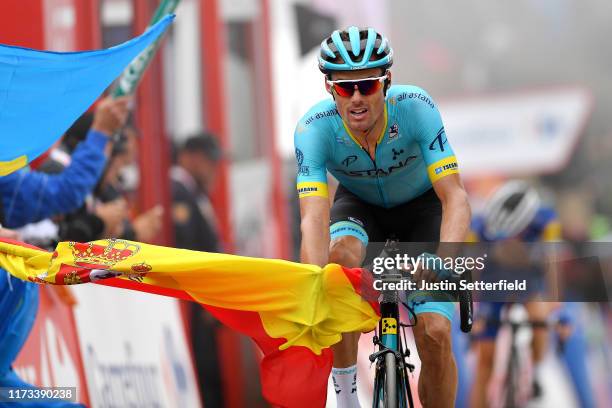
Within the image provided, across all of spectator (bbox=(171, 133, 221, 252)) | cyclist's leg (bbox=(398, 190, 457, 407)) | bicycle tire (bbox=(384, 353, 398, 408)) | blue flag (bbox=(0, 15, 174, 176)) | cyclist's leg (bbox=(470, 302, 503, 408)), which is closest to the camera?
bicycle tire (bbox=(384, 353, 398, 408))

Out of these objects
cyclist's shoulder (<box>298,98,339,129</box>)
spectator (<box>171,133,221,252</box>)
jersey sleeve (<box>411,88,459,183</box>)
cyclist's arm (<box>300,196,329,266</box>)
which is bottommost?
cyclist's arm (<box>300,196,329,266</box>)

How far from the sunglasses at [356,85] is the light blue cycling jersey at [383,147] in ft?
1.09

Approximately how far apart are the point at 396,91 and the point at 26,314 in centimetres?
247

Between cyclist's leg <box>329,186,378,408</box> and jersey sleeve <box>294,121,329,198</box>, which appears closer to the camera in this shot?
jersey sleeve <box>294,121,329,198</box>

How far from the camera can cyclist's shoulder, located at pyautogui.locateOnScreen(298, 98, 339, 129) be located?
6.81 metres

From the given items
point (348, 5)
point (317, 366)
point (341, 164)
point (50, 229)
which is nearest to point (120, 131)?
point (50, 229)

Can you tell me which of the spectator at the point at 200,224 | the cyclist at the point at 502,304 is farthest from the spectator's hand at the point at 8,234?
the cyclist at the point at 502,304

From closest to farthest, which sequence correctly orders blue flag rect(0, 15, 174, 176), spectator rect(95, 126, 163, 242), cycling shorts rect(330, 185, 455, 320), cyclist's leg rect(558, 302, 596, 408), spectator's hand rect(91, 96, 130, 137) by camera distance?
cycling shorts rect(330, 185, 455, 320)
blue flag rect(0, 15, 174, 176)
spectator's hand rect(91, 96, 130, 137)
spectator rect(95, 126, 163, 242)
cyclist's leg rect(558, 302, 596, 408)

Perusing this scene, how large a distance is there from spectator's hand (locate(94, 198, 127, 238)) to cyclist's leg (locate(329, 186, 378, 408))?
86.7 inches

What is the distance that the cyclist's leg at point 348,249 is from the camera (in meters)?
6.79

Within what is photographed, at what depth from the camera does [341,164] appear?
7.04 metres

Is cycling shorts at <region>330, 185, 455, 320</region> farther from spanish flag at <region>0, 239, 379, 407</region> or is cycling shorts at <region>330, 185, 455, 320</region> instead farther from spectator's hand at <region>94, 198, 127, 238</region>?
spectator's hand at <region>94, 198, 127, 238</region>

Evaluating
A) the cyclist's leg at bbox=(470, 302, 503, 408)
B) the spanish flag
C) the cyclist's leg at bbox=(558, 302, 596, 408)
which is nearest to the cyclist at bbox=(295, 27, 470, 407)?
the spanish flag

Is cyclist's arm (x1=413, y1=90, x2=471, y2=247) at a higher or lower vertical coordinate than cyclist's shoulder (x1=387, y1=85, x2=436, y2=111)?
lower
